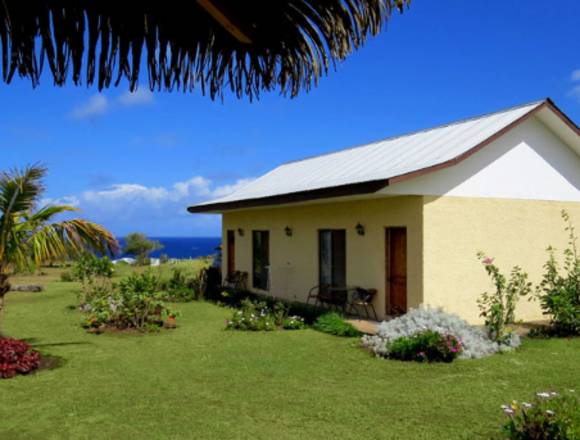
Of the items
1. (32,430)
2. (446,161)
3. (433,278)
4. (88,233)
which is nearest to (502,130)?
(446,161)

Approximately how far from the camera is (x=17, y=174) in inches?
342

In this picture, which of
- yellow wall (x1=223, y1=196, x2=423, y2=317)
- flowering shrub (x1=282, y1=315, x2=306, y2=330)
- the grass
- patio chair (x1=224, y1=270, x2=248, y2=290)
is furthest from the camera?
patio chair (x1=224, y1=270, x2=248, y2=290)

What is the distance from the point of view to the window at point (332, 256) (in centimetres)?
1379

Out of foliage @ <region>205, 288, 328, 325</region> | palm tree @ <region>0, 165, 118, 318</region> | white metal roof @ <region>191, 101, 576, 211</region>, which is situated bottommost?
foliage @ <region>205, 288, 328, 325</region>

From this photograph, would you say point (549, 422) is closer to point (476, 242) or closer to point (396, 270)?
point (476, 242)

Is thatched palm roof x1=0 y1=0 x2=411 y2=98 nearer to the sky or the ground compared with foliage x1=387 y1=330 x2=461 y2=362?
nearer to the sky

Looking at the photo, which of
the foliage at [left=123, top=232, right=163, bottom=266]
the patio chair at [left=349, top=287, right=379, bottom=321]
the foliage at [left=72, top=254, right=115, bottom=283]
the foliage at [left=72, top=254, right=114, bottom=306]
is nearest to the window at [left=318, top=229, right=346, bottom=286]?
the patio chair at [left=349, top=287, right=379, bottom=321]

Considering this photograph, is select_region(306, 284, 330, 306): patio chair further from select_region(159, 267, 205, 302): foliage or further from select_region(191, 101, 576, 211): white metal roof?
select_region(159, 267, 205, 302): foliage

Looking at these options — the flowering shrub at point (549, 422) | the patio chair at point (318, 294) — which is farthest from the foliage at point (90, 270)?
the flowering shrub at point (549, 422)

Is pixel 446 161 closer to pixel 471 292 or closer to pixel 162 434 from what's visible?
pixel 471 292

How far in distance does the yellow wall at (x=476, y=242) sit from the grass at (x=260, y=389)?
1979 millimetres

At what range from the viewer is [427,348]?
8930mm

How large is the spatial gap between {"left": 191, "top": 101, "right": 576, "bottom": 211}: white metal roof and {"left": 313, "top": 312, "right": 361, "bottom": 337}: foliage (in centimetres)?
271

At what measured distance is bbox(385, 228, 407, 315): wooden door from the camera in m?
12.0
